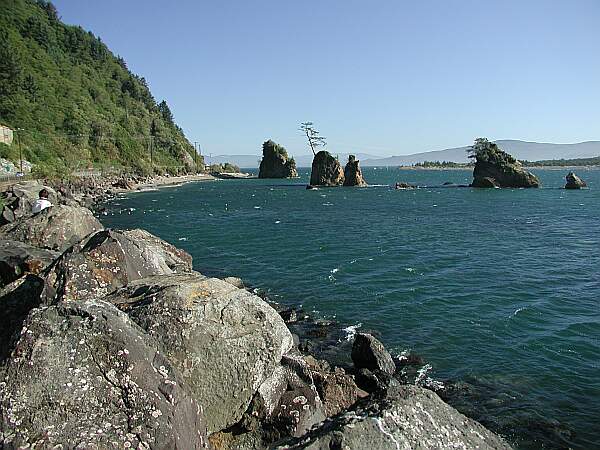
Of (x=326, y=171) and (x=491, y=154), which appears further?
(x=326, y=171)

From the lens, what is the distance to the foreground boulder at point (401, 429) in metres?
5.86

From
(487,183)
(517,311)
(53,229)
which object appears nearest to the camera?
(53,229)

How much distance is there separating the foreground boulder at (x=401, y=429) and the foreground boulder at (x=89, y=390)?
1.59m

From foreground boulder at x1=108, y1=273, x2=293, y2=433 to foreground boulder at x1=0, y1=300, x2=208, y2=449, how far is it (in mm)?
1294

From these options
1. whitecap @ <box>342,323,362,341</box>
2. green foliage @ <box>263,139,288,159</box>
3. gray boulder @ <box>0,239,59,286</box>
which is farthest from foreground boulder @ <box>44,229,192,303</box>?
green foliage @ <box>263,139,288,159</box>

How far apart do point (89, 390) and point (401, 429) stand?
3.92 metres

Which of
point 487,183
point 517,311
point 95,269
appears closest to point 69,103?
point 487,183

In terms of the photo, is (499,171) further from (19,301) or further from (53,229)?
(19,301)

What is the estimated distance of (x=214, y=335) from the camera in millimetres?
8234

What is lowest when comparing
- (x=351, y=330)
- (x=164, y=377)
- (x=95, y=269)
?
(x=351, y=330)

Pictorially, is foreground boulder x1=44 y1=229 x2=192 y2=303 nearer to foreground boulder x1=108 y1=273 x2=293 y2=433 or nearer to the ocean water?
foreground boulder x1=108 y1=273 x2=293 y2=433

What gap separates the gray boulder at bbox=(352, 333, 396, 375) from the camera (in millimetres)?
16094

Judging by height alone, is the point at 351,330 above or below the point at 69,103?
below

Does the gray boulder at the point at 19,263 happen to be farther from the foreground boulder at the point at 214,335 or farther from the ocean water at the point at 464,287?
the ocean water at the point at 464,287
